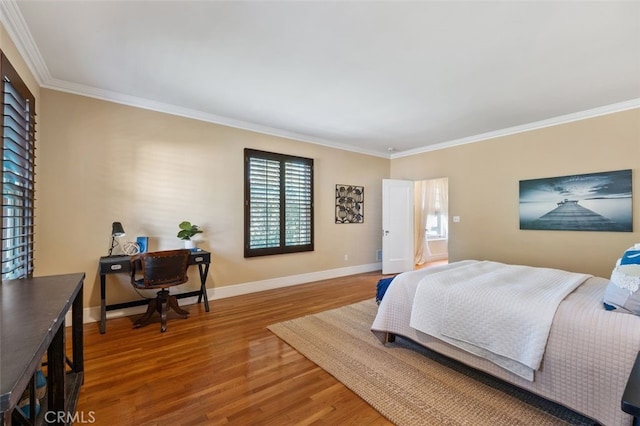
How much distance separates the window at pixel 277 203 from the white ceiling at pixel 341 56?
0.88 meters

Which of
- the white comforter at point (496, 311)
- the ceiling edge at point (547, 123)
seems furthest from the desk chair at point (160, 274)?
the ceiling edge at point (547, 123)

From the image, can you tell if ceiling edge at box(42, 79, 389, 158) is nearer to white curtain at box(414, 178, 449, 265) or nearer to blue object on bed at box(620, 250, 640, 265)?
white curtain at box(414, 178, 449, 265)

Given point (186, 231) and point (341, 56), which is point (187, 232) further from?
point (341, 56)

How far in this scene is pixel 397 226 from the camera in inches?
230

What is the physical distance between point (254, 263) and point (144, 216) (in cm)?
165

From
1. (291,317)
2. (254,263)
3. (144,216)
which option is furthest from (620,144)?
(144,216)

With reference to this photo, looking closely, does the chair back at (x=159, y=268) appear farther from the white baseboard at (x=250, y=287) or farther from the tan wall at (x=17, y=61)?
the tan wall at (x=17, y=61)

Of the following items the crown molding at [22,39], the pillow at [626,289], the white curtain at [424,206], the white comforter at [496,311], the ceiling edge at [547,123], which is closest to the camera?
the pillow at [626,289]

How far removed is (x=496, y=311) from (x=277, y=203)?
345cm

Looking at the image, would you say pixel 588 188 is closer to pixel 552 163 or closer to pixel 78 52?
pixel 552 163

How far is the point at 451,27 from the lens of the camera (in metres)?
2.12

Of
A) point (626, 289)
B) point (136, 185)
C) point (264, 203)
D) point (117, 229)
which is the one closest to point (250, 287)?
point (264, 203)

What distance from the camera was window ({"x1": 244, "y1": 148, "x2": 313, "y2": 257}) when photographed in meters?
4.44

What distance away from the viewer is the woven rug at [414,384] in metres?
1.75
